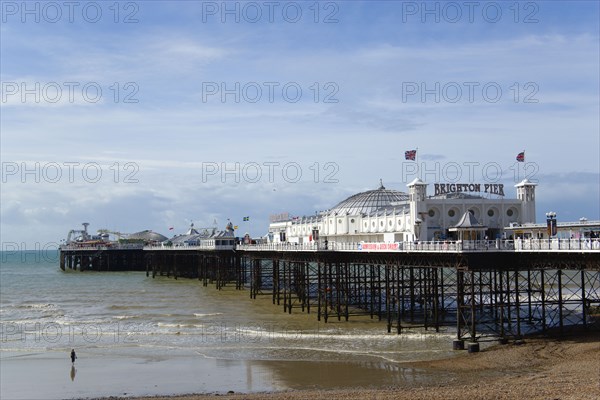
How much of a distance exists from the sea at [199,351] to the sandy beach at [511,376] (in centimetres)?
135

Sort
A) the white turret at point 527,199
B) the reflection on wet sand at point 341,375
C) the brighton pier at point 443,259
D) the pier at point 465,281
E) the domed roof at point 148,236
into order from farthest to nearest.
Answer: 1. the domed roof at point 148,236
2. the white turret at point 527,199
3. the brighton pier at point 443,259
4. the pier at point 465,281
5. the reflection on wet sand at point 341,375

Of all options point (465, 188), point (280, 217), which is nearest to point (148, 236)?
point (280, 217)

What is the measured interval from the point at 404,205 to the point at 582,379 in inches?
1309

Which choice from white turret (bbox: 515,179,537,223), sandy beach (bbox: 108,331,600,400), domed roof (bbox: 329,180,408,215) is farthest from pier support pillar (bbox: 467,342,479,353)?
domed roof (bbox: 329,180,408,215)

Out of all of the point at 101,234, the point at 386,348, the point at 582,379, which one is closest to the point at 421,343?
the point at 386,348

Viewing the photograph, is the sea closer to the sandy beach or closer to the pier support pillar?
the pier support pillar

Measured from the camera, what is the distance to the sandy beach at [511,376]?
26.3 metres

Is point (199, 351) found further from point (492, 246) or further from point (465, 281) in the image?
point (465, 281)

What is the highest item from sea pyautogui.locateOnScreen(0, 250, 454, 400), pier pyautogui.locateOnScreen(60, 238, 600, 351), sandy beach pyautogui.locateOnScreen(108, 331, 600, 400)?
pier pyautogui.locateOnScreen(60, 238, 600, 351)

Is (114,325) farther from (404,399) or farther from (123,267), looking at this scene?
(123,267)

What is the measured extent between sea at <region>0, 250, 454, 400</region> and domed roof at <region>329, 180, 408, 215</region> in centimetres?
1554

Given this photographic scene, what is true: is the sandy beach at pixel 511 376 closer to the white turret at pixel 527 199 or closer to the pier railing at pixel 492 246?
the pier railing at pixel 492 246

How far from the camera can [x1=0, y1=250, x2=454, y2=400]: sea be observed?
1247 inches

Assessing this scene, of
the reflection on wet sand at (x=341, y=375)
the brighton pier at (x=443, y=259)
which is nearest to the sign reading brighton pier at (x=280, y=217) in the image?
Answer: the brighton pier at (x=443, y=259)
